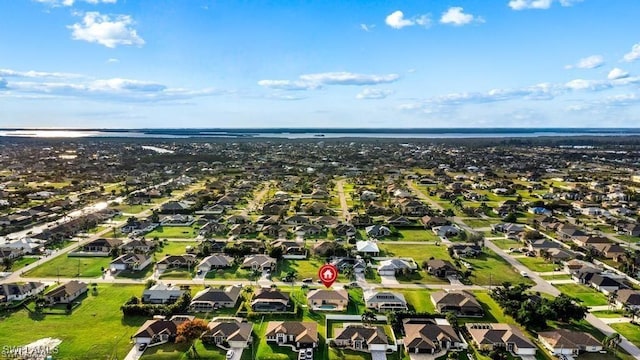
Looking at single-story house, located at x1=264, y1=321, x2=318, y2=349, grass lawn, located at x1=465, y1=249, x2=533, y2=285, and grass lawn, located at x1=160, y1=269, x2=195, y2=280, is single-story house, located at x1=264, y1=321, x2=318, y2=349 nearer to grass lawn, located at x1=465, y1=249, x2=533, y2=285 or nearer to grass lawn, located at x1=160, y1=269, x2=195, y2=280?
grass lawn, located at x1=160, y1=269, x2=195, y2=280

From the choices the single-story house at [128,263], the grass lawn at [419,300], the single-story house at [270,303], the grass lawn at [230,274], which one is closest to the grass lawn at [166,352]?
the single-story house at [270,303]

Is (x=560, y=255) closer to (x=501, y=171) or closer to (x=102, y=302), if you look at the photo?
(x=102, y=302)

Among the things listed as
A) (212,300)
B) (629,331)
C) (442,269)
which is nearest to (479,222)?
(442,269)

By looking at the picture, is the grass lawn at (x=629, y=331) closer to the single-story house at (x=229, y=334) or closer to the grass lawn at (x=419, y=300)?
the grass lawn at (x=419, y=300)

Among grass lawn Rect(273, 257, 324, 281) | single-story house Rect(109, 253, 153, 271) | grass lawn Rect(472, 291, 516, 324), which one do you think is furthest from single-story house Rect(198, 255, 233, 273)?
grass lawn Rect(472, 291, 516, 324)

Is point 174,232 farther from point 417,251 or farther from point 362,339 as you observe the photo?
point 362,339

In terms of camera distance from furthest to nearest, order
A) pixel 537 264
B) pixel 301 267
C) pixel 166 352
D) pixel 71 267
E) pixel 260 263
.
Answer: pixel 537 264 → pixel 301 267 → pixel 71 267 → pixel 260 263 → pixel 166 352
